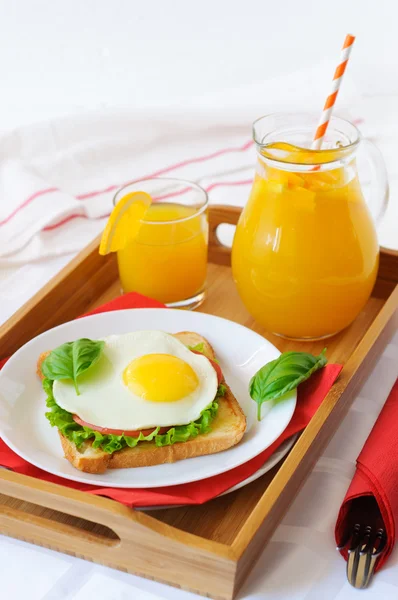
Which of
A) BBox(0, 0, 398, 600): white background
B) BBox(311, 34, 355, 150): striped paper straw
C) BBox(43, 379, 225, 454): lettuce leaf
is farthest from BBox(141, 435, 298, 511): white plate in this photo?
BBox(0, 0, 398, 600): white background

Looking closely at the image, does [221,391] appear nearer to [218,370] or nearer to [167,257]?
[218,370]

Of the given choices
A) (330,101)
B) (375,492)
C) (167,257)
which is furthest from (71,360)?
(330,101)

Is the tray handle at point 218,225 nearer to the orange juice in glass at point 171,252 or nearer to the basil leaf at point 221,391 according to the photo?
the orange juice in glass at point 171,252

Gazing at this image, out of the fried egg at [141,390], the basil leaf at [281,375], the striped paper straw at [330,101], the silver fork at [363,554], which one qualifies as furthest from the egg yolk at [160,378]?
the striped paper straw at [330,101]

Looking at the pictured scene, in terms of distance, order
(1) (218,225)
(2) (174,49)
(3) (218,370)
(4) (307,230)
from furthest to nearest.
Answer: (2) (174,49)
(1) (218,225)
(4) (307,230)
(3) (218,370)

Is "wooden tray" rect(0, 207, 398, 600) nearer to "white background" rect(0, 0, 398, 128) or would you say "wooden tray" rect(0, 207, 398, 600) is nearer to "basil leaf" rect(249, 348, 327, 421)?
"basil leaf" rect(249, 348, 327, 421)

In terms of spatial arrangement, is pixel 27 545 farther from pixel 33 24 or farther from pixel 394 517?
pixel 33 24
